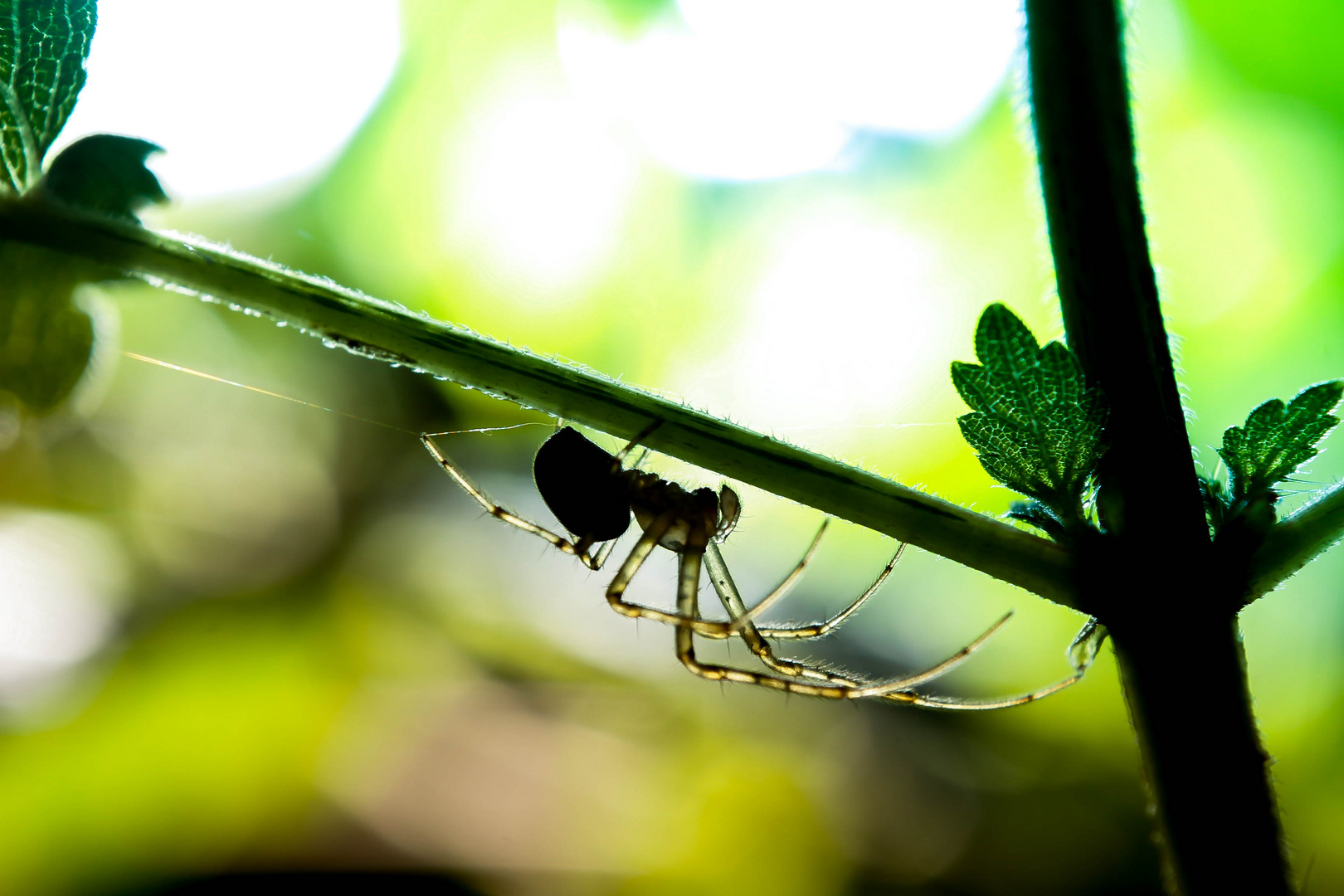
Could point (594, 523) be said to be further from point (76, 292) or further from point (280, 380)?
point (280, 380)

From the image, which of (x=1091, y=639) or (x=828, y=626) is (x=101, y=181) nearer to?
(x=1091, y=639)

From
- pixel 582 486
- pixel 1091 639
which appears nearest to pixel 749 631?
pixel 582 486

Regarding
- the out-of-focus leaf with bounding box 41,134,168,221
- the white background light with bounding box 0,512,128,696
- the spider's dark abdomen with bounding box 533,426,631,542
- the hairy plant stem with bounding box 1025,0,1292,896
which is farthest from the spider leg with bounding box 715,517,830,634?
the white background light with bounding box 0,512,128,696

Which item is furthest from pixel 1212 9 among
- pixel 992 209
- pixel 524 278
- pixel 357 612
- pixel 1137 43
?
pixel 357 612

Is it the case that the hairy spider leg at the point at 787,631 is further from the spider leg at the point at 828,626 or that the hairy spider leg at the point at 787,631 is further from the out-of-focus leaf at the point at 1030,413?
the out-of-focus leaf at the point at 1030,413

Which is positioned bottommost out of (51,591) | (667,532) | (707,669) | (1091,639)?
(1091,639)

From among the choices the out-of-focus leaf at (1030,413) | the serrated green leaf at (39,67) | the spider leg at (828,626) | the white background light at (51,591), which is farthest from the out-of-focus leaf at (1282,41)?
the white background light at (51,591)
